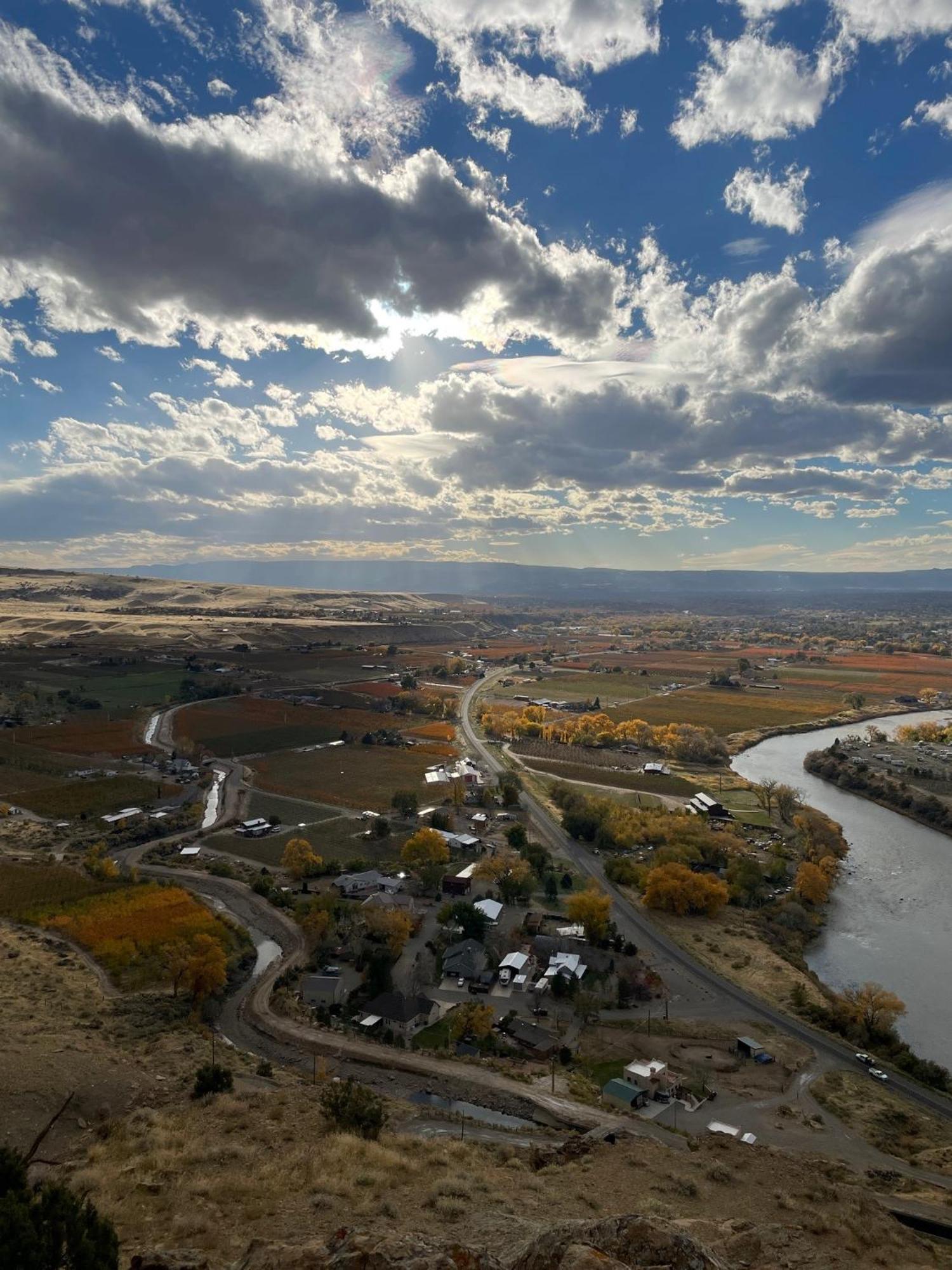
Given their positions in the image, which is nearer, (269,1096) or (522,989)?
(269,1096)

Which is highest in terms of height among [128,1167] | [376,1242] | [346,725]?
[376,1242]

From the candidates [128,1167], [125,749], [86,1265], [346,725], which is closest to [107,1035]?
→ [128,1167]

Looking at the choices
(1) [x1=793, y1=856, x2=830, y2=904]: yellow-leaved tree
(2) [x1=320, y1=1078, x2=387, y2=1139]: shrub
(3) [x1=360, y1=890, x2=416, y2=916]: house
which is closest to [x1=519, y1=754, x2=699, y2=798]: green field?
(1) [x1=793, y1=856, x2=830, y2=904]: yellow-leaved tree

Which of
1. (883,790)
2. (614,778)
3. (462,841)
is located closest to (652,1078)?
(462,841)

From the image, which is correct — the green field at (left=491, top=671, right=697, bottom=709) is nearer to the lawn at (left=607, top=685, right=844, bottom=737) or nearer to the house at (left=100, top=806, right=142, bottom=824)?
the lawn at (left=607, top=685, right=844, bottom=737)

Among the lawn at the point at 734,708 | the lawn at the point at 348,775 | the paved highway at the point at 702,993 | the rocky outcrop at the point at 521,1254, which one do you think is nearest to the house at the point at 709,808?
the paved highway at the point at 702,993

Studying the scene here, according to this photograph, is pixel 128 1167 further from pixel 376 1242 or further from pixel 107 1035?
pixel 107 1035
